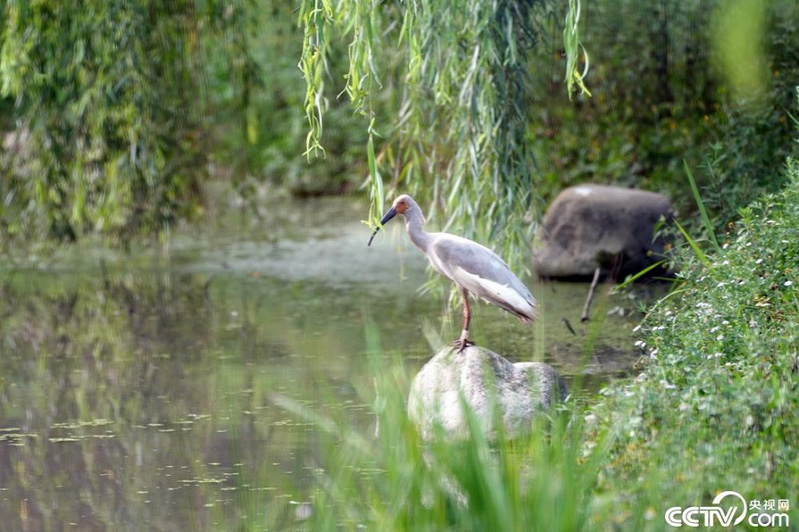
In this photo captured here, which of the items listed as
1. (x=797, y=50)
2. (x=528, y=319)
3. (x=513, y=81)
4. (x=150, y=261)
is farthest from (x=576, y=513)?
(x=150, y=261)

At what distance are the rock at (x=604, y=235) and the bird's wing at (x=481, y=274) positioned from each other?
395 centimetres

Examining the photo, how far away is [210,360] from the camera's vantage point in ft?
25.3

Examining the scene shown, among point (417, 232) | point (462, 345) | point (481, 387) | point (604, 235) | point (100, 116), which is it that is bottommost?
point (604, 235)

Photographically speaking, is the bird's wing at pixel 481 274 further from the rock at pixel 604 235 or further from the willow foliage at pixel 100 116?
the rock at pixel 604 235

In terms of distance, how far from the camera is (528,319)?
612 centimetres

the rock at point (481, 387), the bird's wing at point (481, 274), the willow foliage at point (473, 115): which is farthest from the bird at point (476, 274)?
the willow foliage at point (473, 115)

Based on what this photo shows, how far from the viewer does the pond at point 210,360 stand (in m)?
5.14

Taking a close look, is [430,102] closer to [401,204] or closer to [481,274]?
[401,204]

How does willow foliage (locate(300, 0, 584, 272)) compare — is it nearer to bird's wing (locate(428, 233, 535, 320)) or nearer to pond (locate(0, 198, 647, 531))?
pond (locate(0, 198, 647, 531))

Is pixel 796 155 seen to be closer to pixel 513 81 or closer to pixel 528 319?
pixel 513 81

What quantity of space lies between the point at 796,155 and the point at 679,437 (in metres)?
4.52

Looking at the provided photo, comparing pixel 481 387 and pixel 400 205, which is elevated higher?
pixel 400 205

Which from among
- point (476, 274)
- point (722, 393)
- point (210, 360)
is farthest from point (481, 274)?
point (210, 360)

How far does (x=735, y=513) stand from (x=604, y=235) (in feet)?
20.7
